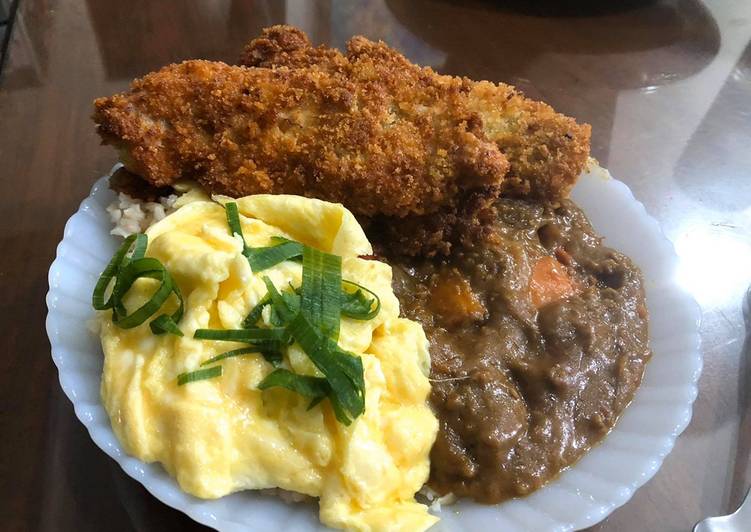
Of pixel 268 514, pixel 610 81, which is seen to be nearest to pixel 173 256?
pixel 268 514

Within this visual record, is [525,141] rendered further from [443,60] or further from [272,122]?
[443,60]

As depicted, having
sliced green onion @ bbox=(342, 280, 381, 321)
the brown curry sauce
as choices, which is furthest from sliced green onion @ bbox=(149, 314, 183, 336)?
the brown curry sauce

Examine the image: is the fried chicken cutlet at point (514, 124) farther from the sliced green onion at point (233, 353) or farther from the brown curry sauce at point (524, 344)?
the sliced green onion at point (233, 353)

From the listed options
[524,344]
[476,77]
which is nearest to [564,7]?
→ [476,77]

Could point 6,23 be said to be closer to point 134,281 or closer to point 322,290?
point 134,281

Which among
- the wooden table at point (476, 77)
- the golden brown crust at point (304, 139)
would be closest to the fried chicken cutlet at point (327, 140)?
the golden brown crust at point (304, 139)
